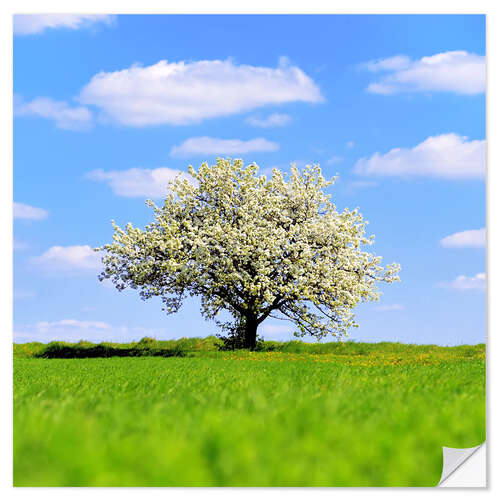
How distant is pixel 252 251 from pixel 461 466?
1707 cm

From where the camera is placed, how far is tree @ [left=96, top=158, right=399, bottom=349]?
72.4 ft

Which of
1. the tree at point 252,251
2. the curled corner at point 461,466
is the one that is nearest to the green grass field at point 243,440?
the curled corner at point 461,466

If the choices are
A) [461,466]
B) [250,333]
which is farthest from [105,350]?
[461,466]

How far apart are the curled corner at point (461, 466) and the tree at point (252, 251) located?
15.2m

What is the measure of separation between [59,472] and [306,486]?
5.54ft

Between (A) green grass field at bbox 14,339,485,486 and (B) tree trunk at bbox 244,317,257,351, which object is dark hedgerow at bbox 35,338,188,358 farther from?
(A) green grass field at bbox 14,339,485,486

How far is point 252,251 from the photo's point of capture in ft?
73.6

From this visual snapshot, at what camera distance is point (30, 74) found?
31.5 ft

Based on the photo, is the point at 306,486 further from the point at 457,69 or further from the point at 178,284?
the point at 178,284

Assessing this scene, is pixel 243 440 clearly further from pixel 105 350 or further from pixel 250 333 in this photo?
pixel 105 350

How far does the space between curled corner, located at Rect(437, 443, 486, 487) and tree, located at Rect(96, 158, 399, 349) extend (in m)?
15.2

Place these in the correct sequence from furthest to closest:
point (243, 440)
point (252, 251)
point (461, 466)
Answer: point (252, 251) < point (461, 466) < point (243, 440)

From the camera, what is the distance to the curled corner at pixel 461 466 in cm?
512
